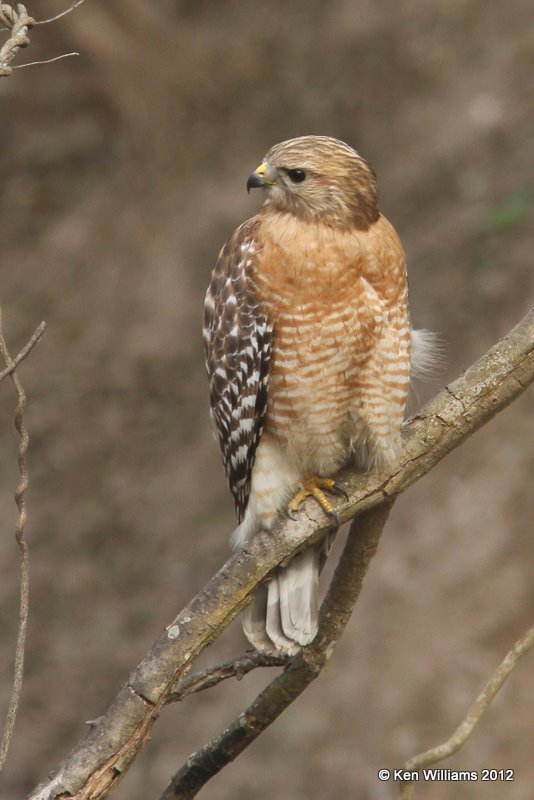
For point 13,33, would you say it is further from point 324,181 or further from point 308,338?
point 308,338

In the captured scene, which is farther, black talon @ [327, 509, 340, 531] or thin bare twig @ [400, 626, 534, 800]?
black talon @ [327, 509, 340, 531]

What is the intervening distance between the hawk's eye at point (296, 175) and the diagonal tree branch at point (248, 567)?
43.1 inches

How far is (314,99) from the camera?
405 inches

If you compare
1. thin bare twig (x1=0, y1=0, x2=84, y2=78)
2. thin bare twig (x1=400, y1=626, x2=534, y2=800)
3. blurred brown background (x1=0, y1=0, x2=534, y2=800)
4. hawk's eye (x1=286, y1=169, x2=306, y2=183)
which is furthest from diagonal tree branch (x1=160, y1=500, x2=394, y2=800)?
blurred brown background (x1=0, y1=0, x2=534, y2=800)

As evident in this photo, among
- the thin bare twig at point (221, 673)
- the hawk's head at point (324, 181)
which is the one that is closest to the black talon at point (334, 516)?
the thin bare twig at point (221, 673)

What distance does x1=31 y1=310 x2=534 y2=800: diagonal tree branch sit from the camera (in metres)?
3.16

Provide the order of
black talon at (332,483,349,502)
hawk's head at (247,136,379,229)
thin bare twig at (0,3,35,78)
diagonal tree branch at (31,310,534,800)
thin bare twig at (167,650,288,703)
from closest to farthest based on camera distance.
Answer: thin bare twig at (0,3,35,78)
diagonal tree branch at (31,310,534,800)
thin bare twig at (167,650,288,703)
black talon at (332,483,349,502)
hawk's head at (247,136,379,229)

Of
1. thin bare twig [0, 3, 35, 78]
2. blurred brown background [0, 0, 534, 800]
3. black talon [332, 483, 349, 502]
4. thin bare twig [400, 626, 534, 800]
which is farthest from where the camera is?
blurred brown background [0, 0, 534, 800]

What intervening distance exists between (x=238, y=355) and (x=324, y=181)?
31.6 inches

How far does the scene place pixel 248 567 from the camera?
143 inches

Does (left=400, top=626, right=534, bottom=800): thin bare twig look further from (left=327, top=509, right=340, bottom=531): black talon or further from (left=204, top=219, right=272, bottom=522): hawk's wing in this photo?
(left=204, top=219, right=272, bottom=522): hawk's wing

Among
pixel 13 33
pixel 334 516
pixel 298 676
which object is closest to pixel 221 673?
pixel 298 676

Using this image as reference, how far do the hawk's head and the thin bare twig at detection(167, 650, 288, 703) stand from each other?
177 centimetres

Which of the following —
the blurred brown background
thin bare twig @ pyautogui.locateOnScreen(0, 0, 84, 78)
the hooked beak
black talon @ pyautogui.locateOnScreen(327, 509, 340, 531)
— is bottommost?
the blurred brown background
